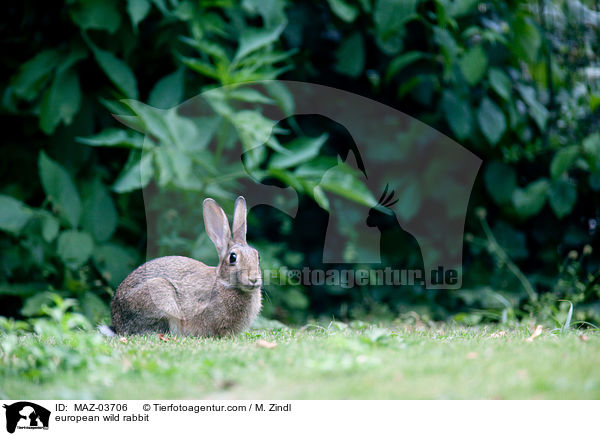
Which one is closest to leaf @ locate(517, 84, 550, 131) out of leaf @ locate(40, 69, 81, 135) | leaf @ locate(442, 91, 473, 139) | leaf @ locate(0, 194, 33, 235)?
leaf @ locate(442, 91, 473, 139)

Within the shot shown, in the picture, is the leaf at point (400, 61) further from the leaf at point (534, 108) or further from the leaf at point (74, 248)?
the leaf at point (74, 248)

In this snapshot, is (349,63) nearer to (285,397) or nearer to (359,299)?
(359,299)

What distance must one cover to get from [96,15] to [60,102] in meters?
0.68

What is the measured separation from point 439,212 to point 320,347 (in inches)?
121

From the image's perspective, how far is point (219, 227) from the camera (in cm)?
365

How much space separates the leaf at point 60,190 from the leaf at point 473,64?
10.4ft

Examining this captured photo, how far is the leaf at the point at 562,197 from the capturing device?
5.50 m

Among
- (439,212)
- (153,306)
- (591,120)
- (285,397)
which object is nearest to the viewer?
(285,397)

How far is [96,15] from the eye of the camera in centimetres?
474

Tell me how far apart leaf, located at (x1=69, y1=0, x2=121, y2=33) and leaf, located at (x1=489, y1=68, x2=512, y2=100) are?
2.99 metres

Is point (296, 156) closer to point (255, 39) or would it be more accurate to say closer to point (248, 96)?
point (248, 96)

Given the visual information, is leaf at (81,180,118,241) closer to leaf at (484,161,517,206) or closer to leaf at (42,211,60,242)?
leaf at (42,211,60,242)

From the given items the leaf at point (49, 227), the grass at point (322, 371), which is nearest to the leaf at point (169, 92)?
the leaf at point (49, 227)
